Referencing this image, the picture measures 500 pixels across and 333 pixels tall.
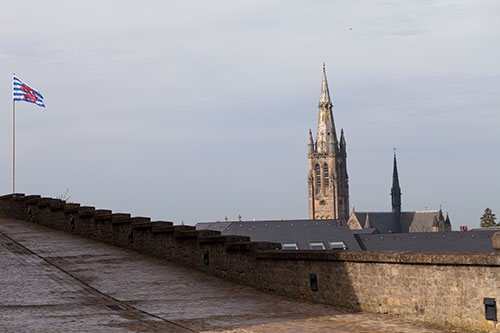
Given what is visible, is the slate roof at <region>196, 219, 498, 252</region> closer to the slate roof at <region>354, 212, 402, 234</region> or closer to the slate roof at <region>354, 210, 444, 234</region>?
the slate roof at <region>354, 212, 402, 234</region>

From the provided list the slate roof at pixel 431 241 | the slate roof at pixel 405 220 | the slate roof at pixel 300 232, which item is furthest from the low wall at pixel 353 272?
the slate roof at pixel 405 220

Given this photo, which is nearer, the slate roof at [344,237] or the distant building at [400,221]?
the slate roof at [344,237]

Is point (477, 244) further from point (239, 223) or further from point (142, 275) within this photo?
point (142, 275)

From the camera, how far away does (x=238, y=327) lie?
13.6 metres

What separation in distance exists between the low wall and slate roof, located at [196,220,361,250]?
A: 3054 inches

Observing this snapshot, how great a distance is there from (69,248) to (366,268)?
13806 mm

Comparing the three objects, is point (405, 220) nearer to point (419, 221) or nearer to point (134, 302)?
point (419, 221)

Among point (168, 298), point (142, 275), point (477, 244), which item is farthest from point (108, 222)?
point (477, 244)

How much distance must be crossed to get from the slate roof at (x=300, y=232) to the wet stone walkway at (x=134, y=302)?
78.7 m

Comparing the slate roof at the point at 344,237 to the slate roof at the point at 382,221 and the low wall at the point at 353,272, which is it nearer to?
the slate roof at the point at 382,221

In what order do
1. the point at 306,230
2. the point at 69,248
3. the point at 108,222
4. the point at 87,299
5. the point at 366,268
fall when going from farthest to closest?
the point at 306,230 → the point at 108,222 → the point at 69,248 → the point at 87,299 → the point at 366,268

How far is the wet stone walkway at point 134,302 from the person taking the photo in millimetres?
13680

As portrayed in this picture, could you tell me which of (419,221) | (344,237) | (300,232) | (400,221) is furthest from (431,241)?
(419,221)

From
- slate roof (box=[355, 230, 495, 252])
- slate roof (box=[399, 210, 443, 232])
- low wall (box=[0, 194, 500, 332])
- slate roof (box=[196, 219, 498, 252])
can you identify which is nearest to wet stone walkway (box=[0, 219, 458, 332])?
low wall (box=[0, 194, 500, 332])
